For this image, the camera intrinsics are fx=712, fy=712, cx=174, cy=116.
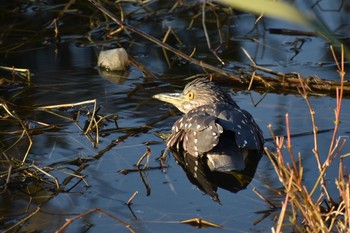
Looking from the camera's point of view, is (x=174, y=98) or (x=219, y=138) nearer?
(x=219, y=138)

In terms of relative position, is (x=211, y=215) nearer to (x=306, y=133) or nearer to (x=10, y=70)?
(x=306, y=133)

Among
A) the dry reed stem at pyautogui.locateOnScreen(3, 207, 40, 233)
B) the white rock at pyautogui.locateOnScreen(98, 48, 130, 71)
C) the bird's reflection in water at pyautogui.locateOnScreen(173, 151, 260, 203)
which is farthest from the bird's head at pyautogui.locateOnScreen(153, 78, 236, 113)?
the dry reed stem at pyautogui.locateOnScreen(3, 207, 40, 233)

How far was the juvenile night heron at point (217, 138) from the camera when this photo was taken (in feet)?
14.8

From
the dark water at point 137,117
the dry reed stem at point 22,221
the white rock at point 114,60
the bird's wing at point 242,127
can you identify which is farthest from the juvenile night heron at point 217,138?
the white rock at point 114,60

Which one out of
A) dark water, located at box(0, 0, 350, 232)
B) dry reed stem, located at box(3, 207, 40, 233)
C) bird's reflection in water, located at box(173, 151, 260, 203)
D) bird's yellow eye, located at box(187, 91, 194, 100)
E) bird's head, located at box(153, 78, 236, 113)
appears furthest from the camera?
bird's yellow eye, located at box(187, 91, 194, 100)

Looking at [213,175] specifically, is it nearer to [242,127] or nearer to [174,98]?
[242,127]

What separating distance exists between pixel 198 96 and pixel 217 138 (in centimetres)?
110

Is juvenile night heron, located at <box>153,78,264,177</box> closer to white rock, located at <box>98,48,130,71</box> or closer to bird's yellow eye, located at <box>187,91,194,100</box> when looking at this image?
bird's yellow eye, located at <box>187,91,194,100</box>

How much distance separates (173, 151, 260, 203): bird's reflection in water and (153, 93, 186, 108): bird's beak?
0.80m

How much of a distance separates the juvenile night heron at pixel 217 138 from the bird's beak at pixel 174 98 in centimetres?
44

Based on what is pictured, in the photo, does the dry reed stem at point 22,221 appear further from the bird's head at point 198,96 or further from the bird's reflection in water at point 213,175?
the bird's head at point 198,96

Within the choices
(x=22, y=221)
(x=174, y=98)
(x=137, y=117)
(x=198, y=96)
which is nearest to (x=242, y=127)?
(x=198, y=96)

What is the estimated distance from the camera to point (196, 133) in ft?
15.4

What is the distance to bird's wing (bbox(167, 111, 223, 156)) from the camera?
4531 mm
